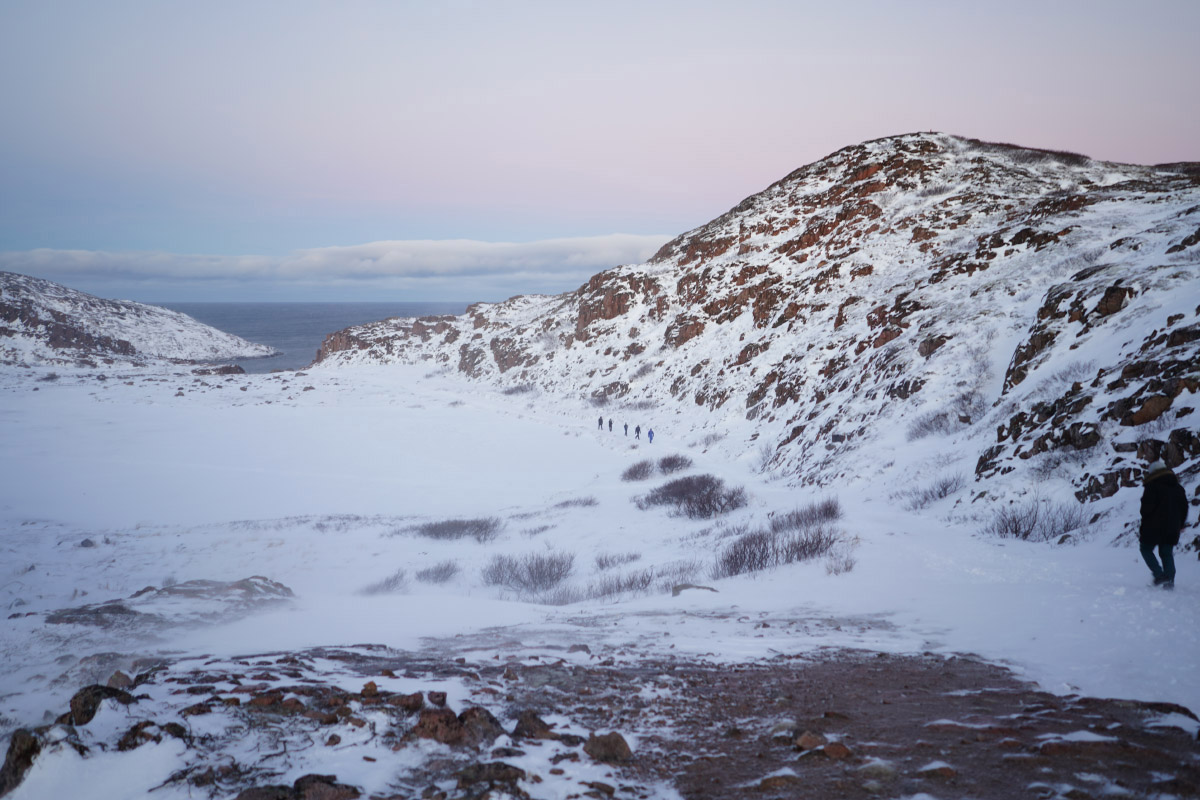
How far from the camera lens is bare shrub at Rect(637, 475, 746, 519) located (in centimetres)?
1789

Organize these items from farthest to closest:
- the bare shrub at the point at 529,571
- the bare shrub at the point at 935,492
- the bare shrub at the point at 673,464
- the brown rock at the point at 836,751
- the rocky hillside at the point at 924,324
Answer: the bare shrub at the point at 673,464 → the bare shrub at the point at 529,571 → the bare shrub at the point at 935,492 → the rocky hillside at the point at 924,324 → the brown rock at the point at 836,751

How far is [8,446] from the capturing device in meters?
30.2

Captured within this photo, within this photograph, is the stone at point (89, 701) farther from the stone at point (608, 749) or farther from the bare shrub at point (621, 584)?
the bare shrub at point (621, 584)

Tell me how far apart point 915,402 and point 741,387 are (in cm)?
1490

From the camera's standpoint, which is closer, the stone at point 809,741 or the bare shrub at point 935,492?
the stone at point 809,741

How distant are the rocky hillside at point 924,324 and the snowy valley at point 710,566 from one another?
17 cm

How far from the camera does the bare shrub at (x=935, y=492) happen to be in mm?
13430

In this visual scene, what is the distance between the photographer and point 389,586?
45.9 ft

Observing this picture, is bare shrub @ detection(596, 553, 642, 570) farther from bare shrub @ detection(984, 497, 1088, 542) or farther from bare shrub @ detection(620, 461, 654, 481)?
bare shrub @ detection(620, 461, 654, 481)

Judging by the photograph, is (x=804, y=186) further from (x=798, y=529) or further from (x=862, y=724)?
(x=862, y=724)

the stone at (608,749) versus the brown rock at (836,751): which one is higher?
the brown rock at (836,751)

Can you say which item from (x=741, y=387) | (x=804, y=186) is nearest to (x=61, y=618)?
(x=741, y=387)

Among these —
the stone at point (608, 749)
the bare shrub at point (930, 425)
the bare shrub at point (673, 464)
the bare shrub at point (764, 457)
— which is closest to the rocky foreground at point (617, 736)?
the stone at point (608, 749)

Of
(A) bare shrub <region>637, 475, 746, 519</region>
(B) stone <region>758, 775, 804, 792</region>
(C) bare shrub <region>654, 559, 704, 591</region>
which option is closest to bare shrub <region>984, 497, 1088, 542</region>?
(C) bare shrub <region>654, 559, 704, 591</region>
